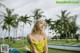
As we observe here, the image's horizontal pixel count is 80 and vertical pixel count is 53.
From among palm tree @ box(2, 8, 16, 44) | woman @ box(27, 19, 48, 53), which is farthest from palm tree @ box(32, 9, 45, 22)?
woman @ box(27, 19, 48, 53)

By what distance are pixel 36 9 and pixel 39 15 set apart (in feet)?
0.28

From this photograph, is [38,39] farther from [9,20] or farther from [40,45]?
[9,20]

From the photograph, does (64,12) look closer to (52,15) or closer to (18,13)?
(52,15)

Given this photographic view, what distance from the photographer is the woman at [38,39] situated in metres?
1.89

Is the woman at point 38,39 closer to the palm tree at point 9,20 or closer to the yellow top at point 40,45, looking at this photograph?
the yellow top at point 40,45

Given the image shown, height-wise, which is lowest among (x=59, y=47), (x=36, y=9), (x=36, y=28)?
(x=59, y=47)

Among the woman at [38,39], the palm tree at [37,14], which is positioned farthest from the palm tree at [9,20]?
the woman at [38,39]

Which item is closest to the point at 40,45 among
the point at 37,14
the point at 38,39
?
the point at 38,39

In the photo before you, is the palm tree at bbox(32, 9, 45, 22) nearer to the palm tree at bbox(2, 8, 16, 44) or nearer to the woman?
the palm tree at bbox(2, 8, 16, 44)

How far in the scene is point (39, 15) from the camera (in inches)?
113

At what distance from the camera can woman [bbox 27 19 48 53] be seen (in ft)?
6.19

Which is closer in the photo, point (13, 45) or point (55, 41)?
point (13, 45)

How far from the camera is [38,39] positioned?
2014 mm

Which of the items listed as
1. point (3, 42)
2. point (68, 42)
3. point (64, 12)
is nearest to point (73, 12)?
point (64, 12)
